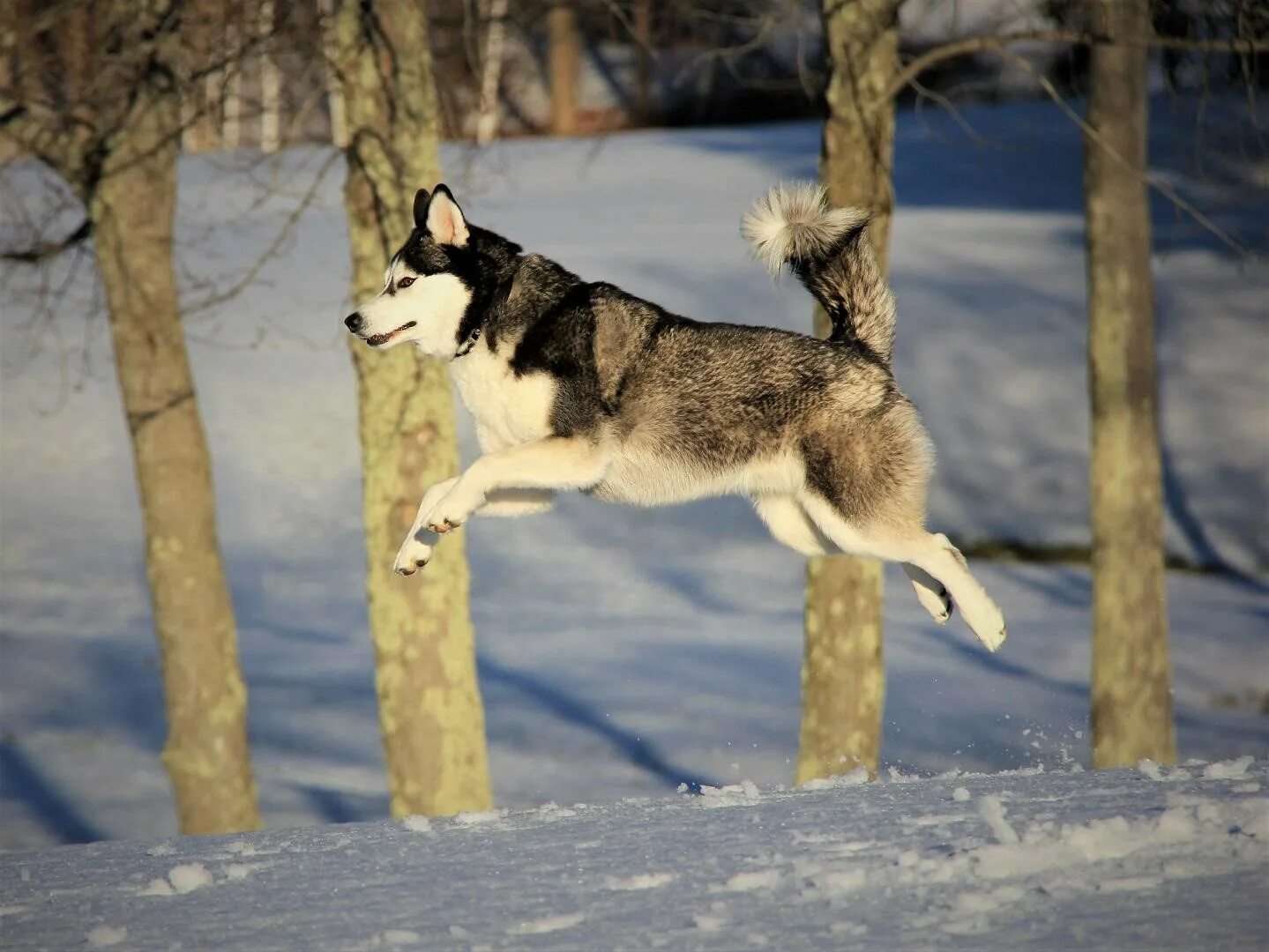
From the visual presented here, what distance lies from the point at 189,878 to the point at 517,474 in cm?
162

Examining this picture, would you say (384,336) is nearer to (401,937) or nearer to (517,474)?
(517,474)

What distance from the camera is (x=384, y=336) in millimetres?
5469

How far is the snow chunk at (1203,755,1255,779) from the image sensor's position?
5375 millimetres

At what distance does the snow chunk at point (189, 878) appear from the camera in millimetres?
4758

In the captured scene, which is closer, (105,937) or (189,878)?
(105,937)

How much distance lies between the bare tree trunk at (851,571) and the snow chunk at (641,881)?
15.9 ft

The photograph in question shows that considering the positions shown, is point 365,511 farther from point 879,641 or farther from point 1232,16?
point 1232,16

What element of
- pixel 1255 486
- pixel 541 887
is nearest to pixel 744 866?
pixel 541 887

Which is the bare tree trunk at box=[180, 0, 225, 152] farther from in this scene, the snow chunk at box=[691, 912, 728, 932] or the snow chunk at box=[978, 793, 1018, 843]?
the snow chunk at box=[691, 912, 728, 932]

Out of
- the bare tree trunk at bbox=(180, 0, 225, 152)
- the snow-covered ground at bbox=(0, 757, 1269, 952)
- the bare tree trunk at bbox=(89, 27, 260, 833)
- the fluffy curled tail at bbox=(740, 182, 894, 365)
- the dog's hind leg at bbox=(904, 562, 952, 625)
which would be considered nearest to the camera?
the snow-covered ground at bbox=(0, 757, 1269, 952)

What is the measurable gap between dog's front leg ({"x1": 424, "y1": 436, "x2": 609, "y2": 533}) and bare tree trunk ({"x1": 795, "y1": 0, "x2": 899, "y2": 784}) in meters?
3.87

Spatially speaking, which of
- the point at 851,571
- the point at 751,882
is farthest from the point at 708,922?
the point at 851,571

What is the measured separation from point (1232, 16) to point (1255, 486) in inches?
452

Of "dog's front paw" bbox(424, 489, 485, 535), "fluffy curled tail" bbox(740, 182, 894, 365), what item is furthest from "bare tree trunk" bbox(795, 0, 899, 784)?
"dog's front paw" bbox(424, 489, 485, 535)
